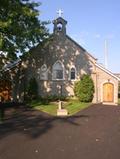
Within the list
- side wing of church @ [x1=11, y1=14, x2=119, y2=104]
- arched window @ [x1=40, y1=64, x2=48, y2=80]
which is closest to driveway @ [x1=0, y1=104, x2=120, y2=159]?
side wing of church @ [x1=11, y1=14, x2=119, y2=104]

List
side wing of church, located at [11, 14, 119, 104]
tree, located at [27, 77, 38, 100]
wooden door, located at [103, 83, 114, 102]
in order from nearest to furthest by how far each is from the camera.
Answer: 1. tree, located at [27, 77, 38, 100]
2. side wing of church, located at [11, 14, 119, 104]
3. wooden door, located at [103, 83, 114, 102]

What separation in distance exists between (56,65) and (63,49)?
207 cm

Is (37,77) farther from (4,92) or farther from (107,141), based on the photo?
(107,141)

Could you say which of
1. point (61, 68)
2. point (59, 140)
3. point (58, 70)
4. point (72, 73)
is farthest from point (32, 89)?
point (59, 140)

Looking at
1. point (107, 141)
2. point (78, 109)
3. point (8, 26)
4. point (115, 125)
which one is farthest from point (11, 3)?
point (107, 141)

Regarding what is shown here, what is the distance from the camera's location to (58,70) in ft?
144

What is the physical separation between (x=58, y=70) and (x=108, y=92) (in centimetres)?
654

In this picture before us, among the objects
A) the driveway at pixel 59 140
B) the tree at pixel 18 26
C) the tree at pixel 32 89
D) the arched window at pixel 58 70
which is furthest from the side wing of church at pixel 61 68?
the driveway at pixel 59 140

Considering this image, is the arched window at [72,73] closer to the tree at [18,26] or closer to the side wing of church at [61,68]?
the side wing of church at [61,68]

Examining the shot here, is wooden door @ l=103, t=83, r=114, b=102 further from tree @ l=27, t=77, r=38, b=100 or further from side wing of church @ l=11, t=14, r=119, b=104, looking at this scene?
tree @ l=27, t=77, r=38, b=100

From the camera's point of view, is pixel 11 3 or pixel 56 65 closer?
pixel 11 3

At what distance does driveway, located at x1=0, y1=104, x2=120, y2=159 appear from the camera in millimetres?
13492

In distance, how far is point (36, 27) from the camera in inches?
1407

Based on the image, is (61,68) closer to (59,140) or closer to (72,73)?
(72,73)
